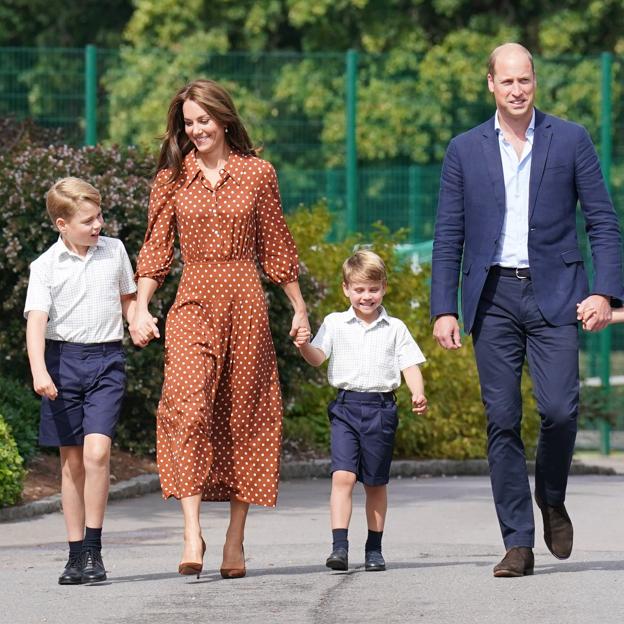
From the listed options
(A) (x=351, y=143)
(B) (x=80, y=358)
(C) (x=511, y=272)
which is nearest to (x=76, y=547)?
(B) (x=80, y=358)

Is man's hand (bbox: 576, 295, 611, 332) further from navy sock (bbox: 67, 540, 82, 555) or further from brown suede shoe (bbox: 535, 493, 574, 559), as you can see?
navy sock (bbox: 67, 540, 82, 555)

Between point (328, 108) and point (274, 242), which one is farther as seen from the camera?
point (328, 108)

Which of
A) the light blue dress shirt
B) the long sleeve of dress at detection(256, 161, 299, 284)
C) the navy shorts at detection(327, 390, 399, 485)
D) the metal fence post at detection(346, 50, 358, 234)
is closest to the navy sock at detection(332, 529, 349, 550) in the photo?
the navy shorts at detection(327, 390, 399, 485)

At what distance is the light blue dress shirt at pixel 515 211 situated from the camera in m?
→ 7.29

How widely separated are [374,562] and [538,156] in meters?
1.77

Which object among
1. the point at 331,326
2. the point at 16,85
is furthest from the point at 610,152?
the point at 331,326

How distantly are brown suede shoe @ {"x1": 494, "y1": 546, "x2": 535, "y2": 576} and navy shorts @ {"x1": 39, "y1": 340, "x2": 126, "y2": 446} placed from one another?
5.27ft

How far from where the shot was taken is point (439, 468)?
14.0 meters

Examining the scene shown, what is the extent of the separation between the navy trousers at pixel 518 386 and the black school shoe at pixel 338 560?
673mm

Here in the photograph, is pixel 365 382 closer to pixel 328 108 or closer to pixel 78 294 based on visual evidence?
pixel 78 294

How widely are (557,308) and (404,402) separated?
6.70 meters

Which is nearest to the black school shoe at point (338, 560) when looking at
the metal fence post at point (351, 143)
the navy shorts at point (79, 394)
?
the navy shorts at point (79, 394)

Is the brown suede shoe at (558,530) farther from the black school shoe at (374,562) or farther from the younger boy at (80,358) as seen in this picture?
the younger boy at (80,358)

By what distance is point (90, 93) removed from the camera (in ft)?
49.6
